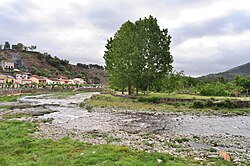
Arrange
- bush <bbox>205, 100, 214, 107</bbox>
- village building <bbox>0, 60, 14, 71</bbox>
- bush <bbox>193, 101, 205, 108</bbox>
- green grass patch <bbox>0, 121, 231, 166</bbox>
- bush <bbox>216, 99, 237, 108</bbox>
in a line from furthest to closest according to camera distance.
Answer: village building <bbox>0, 60, 14, 71</bbox> < bush <bbox>205, 100, 214, 107</bbox> < bush <bbox>193, 101, 205, 108</bbox> < bush <bbox>216, 99, 237, 108</bbox> < green grass patch <bbox>0, 121, 231, 166</bbox>

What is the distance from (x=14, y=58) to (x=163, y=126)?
192894 millimetres

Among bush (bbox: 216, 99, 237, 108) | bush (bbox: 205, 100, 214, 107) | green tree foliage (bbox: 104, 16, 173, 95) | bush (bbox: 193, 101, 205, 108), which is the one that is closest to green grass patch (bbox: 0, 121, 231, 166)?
bush (bbox: 193, 101, 205, 108)

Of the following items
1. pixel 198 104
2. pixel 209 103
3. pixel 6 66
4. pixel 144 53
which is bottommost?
pixel 198 104

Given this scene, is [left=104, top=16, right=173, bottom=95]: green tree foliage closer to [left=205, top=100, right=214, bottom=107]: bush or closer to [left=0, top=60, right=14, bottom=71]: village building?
[left=205, top=100, right=214, bottom=107]: bush

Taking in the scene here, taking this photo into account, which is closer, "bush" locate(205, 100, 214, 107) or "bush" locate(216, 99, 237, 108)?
"bush" locate(216, 99, 237, 108)

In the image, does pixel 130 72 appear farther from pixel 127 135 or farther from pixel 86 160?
pixel 86 160

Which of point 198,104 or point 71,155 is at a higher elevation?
point 198,104

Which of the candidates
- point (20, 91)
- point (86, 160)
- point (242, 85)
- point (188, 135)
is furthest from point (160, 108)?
point (20, 91)

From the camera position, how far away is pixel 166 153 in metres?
13.0

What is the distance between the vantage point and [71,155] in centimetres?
1249

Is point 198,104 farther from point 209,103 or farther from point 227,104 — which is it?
point 227,104

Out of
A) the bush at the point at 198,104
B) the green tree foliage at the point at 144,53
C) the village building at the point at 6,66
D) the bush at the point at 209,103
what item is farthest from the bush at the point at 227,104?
the village building at the point at 6,66

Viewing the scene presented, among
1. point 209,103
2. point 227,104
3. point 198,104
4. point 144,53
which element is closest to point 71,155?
point 198,104

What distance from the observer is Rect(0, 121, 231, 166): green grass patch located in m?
11.4
